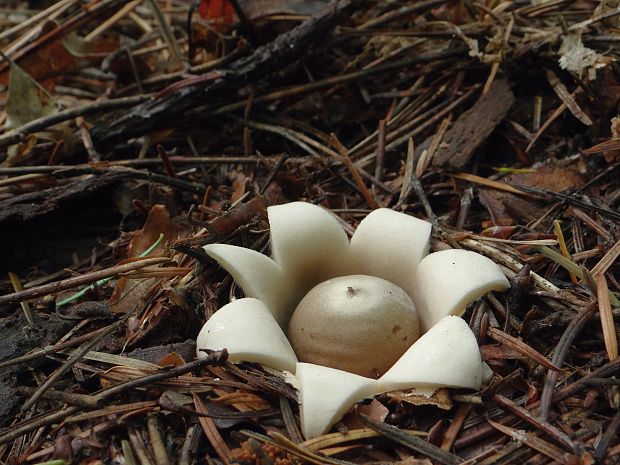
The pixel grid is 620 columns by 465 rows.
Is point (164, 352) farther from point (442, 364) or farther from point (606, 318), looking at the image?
point (606, 318)

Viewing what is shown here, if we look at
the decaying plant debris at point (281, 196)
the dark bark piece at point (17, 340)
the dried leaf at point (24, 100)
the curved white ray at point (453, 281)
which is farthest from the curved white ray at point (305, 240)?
the dried leaf at point (24, 100)

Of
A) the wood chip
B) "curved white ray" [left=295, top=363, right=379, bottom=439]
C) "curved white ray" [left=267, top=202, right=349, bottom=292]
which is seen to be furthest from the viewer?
"curved white ray" [left=267, top=202, right=349, bottom=292]

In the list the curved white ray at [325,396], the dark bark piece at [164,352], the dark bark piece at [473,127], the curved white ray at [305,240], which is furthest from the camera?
the dark bark piece at [473,127]

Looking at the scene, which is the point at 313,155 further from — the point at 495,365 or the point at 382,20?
the point at 495,365

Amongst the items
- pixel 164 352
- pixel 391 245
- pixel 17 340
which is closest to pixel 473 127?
pixel 391 245

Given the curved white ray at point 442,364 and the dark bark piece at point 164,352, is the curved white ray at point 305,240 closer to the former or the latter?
the dark bark piece at point 164,352

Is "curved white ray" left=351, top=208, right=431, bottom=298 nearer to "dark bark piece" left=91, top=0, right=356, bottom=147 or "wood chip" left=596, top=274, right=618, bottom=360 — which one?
"wood chip" left=596, top=274, right=618, bottom=360

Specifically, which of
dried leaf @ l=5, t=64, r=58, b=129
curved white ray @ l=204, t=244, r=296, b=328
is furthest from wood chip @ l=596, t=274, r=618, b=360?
dried leaf @ l=5, t=64, r=58, b=129
